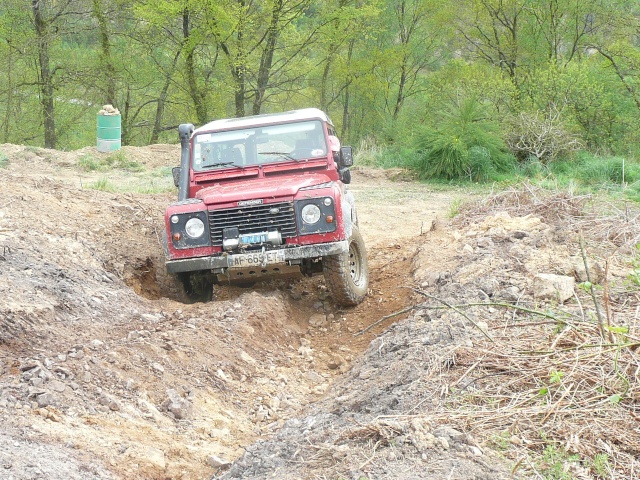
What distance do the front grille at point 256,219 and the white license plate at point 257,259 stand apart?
0.24m

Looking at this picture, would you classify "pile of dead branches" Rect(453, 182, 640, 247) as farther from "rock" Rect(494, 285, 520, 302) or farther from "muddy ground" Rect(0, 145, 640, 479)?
"rock" Rect(494, 285, 520, 302)

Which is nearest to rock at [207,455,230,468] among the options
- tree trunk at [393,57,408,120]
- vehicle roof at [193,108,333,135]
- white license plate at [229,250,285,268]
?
white license plate at [229,250,285,268]

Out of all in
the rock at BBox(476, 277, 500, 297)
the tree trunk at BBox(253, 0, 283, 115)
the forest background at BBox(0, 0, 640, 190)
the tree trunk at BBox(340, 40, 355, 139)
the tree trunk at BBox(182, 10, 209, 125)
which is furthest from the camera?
the tree trunk at BBox(340, 40, 355, 139)

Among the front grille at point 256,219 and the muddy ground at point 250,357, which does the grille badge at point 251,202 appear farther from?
the muddy ground at point 250,357

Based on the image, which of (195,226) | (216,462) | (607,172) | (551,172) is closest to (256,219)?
(195,226)

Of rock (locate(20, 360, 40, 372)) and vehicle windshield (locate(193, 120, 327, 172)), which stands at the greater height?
vehicle windshield (locate(193, 120, 327, 172))

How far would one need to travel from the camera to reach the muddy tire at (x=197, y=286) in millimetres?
8172

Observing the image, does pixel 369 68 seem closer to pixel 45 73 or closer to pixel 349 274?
pixel 45 73

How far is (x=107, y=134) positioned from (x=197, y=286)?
39.9 ft

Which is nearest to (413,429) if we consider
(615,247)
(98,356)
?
(98,356)

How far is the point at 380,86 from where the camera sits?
30281mm

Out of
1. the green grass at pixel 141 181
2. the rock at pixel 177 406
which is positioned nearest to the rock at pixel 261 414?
the rock at pixel 177 406

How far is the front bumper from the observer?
24.3 feet

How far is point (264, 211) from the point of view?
24.7 feet
